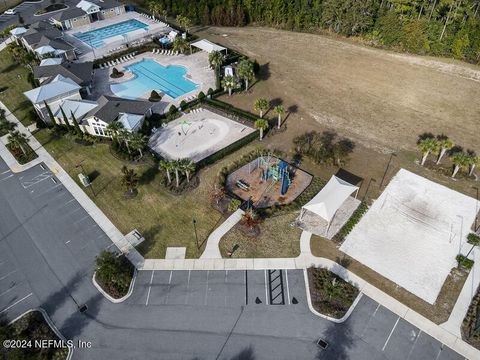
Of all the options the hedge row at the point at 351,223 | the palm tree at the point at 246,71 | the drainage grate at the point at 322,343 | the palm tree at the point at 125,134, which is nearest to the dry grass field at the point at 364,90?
the palm tree at the point at 246,71

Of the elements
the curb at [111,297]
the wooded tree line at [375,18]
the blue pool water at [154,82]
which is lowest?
the curb at [111,297]

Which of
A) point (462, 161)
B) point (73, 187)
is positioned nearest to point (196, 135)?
point (73, 187)

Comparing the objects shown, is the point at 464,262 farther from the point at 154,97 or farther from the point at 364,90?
the point at 154,97

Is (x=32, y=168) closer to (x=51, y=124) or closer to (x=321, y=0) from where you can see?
(x=51, y=124)

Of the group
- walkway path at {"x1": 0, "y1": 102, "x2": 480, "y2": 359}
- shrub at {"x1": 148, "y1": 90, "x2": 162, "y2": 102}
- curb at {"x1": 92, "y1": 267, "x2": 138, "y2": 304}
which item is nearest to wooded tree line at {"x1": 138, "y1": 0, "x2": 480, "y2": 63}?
shrub at {"x1": 148, "y1": 90, "x2": 162, "y2": 102}

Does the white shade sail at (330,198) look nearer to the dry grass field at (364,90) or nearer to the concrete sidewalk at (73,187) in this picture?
the dry grass field at (364,90)
